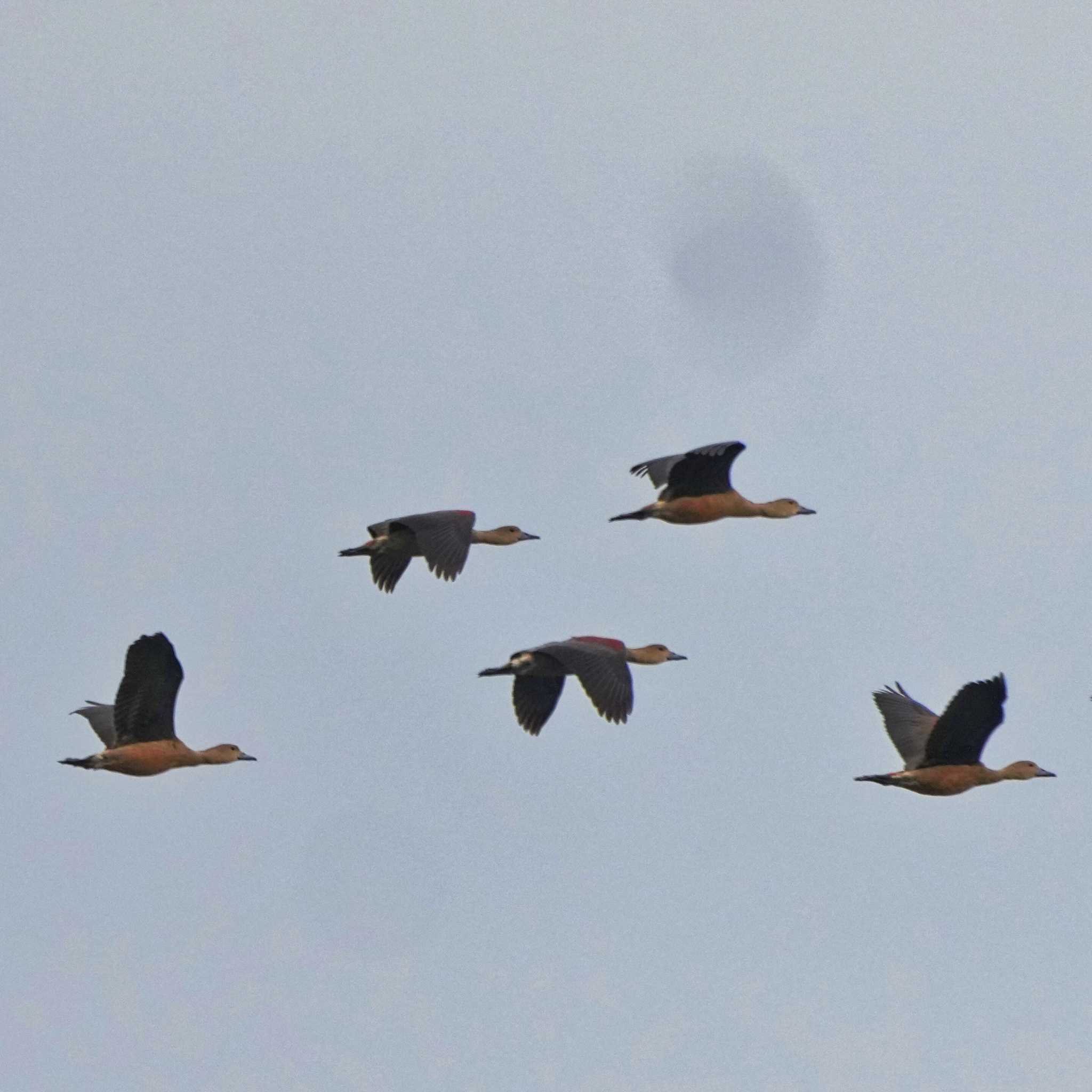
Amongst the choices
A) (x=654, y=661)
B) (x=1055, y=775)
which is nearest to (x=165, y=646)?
(x=654, y=661)

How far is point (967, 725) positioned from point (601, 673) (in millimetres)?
3543

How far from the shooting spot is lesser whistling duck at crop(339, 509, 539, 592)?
27281 millimetres

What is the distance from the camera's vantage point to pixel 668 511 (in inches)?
1133

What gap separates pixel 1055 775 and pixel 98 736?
994 cm

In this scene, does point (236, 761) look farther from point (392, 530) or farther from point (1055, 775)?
point (1055, 775)

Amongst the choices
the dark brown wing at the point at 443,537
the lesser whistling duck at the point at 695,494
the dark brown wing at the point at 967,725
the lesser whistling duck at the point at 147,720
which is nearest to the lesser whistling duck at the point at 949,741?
the dark brown wing at the point at 967,725

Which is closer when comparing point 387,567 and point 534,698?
point 534,698

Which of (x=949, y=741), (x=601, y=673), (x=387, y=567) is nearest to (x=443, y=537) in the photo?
(x=387, y=567)

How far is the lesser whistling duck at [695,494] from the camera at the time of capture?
28.5m

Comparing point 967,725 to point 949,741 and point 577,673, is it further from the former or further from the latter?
point 577,673

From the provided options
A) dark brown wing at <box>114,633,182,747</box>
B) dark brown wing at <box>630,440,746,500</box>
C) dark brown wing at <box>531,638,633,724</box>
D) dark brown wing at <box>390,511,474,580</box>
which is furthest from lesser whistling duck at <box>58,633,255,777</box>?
dark brown wing at <box>630,440,746,500</box>

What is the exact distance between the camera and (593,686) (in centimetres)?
2584

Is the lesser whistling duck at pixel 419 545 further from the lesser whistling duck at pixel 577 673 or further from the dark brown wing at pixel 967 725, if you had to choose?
Result: the dark brown wing at pixel 967 725

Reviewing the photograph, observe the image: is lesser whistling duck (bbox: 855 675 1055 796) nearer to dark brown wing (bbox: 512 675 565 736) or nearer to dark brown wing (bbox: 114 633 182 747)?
dark brown wing (bbox: 512 675 565 736)
